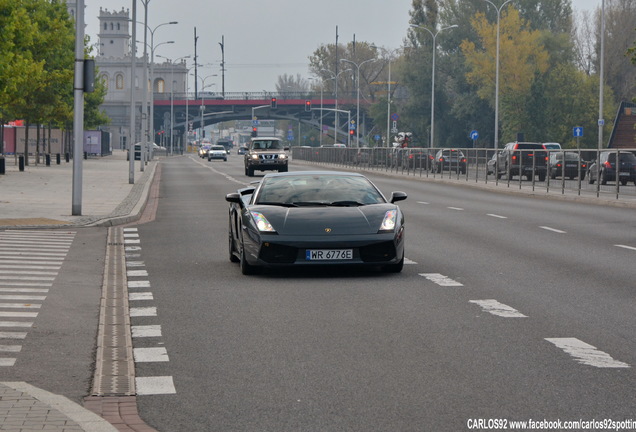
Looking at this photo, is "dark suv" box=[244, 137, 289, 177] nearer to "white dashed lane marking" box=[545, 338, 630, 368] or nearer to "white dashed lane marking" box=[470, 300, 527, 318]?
"white dashed lane marking" box=[470, 300, 527, 318]

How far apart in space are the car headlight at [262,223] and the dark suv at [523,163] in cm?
2839

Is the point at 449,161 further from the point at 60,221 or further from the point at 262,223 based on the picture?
the point at 262,223

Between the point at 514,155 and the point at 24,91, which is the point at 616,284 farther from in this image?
the point at 24,91

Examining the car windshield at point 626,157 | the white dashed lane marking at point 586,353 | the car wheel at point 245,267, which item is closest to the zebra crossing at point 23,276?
the car wheel at point 245,267

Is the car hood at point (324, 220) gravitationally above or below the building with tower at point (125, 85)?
below

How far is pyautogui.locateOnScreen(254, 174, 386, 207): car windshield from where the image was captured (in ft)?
49.5

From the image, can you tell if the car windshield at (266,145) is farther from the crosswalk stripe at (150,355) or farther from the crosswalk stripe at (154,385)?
the crosswalk stripe at (154,385)

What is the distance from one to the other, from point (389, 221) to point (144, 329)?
16.0 ft

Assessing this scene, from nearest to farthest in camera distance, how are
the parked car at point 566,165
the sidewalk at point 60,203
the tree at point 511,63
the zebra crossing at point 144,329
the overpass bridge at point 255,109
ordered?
the zebra crossing at point 144,329, the sidewalk at point 60,203, the parked car at point 566,165, the tree at point 511,63, the overpass bridge at point 255,109

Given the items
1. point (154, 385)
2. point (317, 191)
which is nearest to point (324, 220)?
point (317, 191)

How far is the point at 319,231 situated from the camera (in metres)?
14.1

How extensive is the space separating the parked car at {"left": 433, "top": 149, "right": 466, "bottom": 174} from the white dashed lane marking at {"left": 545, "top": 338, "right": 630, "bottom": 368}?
4546 cm

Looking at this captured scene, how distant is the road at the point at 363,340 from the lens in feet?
23.2

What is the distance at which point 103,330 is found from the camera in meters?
10.1
